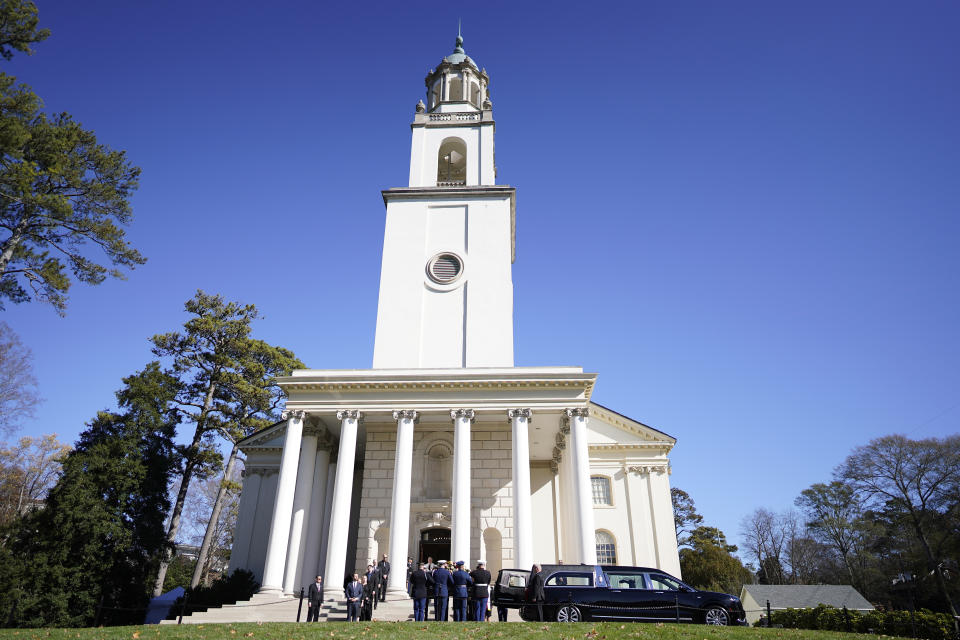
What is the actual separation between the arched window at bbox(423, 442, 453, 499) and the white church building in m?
0.06

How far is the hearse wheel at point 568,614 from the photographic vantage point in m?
13.2

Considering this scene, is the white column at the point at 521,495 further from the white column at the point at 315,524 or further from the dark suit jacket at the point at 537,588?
the white column at the point at 315,524

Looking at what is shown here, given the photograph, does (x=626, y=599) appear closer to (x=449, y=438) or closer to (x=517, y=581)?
(x=517, y=581)

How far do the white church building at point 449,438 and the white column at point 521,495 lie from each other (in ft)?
0.17

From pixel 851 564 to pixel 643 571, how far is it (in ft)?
147

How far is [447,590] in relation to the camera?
14.6 metres

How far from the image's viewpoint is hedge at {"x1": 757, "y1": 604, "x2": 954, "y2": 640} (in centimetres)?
1546

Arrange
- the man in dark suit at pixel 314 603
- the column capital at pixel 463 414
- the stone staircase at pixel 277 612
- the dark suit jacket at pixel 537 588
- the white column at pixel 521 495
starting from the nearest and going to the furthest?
1. the dark suit jacket at pixel 537 588
2. the man in dark suit at pixel 314 603
3. the stone staircase at pixel 277 612
4. the white column at pixel 521 495
5. the column capital at pixel 463 414

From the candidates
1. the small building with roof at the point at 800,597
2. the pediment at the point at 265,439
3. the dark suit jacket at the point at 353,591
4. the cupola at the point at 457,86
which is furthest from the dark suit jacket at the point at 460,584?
the small building with roof at the point at 800,597

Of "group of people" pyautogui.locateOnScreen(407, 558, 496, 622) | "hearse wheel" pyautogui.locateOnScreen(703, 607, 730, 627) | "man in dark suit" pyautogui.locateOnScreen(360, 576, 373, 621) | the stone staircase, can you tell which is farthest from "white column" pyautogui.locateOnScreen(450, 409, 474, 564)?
"hearse wheel" pyautogui.locateOnScreen(703, 607, 730, 627)

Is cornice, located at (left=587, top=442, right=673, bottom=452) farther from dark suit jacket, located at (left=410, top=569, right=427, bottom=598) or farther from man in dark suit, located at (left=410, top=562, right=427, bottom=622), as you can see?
dark suit jacket, located at (left=410, top=569, right=427, bottom=598)

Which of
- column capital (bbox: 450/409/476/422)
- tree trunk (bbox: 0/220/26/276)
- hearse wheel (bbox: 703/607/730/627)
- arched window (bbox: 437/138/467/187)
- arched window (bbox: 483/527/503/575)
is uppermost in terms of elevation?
arched window (bbox: 437/138/467/187)

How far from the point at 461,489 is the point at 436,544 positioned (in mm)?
4710

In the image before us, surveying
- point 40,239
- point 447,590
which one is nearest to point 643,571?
point 447,590
